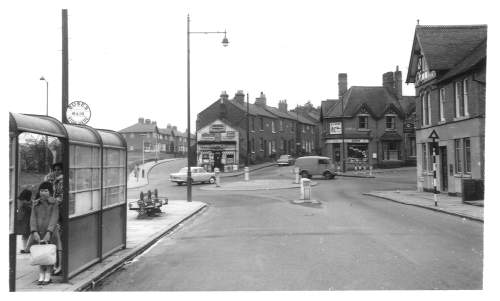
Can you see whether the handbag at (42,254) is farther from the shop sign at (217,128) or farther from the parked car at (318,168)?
A: the shop sign at (217,128)

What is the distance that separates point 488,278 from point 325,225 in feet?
22.8

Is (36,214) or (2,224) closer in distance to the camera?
(2,224)

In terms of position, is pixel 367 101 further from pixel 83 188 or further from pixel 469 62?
pixel 83 188

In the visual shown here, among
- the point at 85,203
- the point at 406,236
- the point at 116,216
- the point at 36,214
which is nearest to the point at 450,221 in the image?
the point at 406,236

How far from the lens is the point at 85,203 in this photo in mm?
8094

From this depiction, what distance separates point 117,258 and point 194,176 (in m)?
28.6

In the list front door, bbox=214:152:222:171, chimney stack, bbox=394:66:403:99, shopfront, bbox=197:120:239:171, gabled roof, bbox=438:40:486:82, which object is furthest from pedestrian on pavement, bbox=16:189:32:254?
chimney stack, bbox=394:66:403:99

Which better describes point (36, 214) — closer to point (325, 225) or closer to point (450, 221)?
point (325, 225)

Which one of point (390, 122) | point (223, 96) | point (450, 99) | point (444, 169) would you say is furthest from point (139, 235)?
point (223, 96)

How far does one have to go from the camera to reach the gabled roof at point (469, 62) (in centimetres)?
2033

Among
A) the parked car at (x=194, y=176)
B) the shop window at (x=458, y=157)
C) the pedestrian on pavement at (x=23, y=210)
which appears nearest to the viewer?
the pedestrian on pavement at (x=23, y=210)

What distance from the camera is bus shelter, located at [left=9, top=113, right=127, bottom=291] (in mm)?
6176

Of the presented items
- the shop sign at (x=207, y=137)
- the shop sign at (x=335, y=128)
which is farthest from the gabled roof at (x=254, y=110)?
the shop sign at (x=335, y=128)

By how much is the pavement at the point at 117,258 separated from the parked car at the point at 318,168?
2498cm
